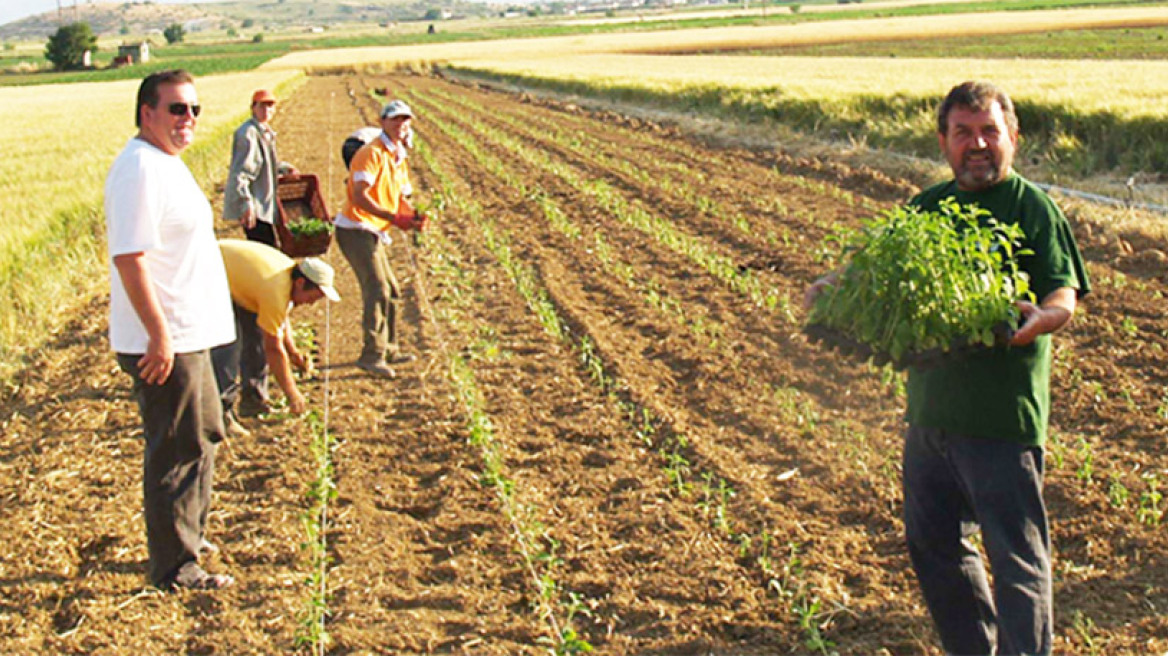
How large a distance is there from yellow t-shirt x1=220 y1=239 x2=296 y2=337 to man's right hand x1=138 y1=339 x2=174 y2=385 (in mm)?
1716

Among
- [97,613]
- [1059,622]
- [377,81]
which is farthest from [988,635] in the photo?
[377,81]

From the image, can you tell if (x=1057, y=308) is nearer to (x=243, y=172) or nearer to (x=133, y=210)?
(x=133, y=210)

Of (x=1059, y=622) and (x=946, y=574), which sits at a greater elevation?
(x=946, y=574)

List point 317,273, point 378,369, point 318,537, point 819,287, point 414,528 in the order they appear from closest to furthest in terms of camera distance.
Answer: point 819,287 < point 318,537 < point 414,528 < point 317,273 < point 378,369

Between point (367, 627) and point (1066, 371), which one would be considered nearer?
point (367, 627)

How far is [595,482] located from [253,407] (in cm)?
Result: 257

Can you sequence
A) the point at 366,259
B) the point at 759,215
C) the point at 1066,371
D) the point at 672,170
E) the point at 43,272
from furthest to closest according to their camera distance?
the point at 672,170
the point at 759,215
the point at 43,272
the point at 366,259
the point at 1066,371

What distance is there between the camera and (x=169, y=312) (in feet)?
15.3

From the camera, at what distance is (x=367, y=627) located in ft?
15.1

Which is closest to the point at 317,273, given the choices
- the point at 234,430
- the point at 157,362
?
the point at 234,430

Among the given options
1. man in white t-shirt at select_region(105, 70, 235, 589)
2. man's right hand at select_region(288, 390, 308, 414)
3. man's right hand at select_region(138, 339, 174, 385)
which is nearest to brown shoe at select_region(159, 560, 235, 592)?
man in white t-shirt at select_region(105, 70, 235, 589)

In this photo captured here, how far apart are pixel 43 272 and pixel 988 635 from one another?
9.78 metres

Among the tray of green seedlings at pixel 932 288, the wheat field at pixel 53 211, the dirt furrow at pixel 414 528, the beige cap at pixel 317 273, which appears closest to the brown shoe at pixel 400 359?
the dirt furrow at pixel 414 528

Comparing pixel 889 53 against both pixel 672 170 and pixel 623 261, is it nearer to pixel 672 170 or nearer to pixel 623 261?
pixel 672 170
